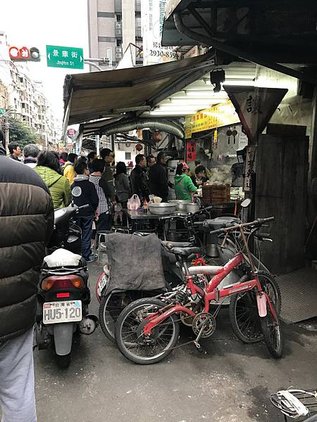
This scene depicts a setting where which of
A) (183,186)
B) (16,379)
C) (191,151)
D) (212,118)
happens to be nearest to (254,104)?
(183,186)

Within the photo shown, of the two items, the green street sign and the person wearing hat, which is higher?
the green street sign

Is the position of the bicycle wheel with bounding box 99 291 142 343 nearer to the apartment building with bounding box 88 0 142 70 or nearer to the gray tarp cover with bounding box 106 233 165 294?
the gray tarp cover with bounding box 106 233 165 294

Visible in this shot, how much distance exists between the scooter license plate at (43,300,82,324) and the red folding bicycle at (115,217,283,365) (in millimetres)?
467

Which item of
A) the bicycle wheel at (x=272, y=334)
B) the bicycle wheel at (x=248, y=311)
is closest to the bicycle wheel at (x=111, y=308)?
the bicycle wheel at (x=248, y=311)

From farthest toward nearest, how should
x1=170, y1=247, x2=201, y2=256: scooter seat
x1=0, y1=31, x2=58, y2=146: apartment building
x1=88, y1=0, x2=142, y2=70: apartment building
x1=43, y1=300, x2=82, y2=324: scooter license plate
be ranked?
1. x1=88, y1=0, x2=142, y2=70: apartment building
2. x1=0, y1=31, x2=58, y2=146: apartment building
3. x1=170, y1=247, x2=201, y2=256: scooter seat
4. x1=43, y1=300, x2=82, y2=324: scooter license plate

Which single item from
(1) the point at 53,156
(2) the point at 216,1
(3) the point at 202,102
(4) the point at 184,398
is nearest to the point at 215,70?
(2) the point at 216,1

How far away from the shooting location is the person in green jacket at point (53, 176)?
17.9 ft

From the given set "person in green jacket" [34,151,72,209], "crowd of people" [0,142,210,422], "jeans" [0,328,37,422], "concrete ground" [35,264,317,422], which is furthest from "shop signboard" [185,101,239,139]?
"jeans" [0,328,37,422]

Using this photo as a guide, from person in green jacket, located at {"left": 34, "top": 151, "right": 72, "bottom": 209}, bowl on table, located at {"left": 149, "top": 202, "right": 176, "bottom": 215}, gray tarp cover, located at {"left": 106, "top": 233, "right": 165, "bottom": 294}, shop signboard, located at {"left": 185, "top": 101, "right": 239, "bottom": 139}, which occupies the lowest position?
gray tarp cover, located at {"left": 106, "top": 233, "right": 165, "bottom": 294}

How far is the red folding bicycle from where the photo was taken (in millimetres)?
3775

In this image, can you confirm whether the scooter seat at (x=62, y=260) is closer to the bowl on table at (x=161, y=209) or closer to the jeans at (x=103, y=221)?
the bowl on table at (x=161, y=209)

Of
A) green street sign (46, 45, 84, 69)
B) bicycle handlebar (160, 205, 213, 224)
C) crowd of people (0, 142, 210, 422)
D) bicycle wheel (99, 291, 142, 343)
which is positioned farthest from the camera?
green street sign (46, 45, 84, 69)

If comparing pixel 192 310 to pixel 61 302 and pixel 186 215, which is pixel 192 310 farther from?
→ pixel 186 215

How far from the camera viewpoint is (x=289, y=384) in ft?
11.4
